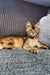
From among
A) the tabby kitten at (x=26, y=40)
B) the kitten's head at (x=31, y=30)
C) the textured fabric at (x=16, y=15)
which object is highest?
the textured fabric at (x=16, y=15)

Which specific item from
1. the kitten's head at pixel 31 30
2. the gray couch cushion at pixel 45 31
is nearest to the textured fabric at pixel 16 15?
the kitten's head at pixel 31 30

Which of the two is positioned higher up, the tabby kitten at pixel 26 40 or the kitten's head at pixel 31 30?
the kitten's head at pixel 31 30

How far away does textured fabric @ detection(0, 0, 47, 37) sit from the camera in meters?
1.37

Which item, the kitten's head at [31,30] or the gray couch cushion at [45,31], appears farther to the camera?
the kitten's head at [31,30]

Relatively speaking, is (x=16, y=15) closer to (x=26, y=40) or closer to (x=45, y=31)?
(x=26, y=40)

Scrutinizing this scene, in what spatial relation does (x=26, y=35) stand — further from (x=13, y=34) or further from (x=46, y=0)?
(x=46, y=0)

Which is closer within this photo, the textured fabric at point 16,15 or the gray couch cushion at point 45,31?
the gray couch cushion at point 45,31

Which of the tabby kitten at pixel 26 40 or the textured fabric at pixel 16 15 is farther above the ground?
the textured fabric at pixel 16 15

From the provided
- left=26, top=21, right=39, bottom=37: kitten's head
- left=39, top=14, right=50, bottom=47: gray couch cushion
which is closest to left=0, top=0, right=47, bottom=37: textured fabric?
left=26, top=21, right=39, bottom=37: kitten's head

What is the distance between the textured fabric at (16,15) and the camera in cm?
137

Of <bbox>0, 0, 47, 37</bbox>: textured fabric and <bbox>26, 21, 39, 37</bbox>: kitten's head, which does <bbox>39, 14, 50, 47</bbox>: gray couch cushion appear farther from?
<bbox>0, 0, 47, 37</bbox>: textured fabric

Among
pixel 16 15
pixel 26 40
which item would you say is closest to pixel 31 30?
pixel 26 40

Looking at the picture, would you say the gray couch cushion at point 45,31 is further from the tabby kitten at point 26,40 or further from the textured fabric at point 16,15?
the textured fabric at point 16,15

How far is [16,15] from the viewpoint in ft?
4.79
